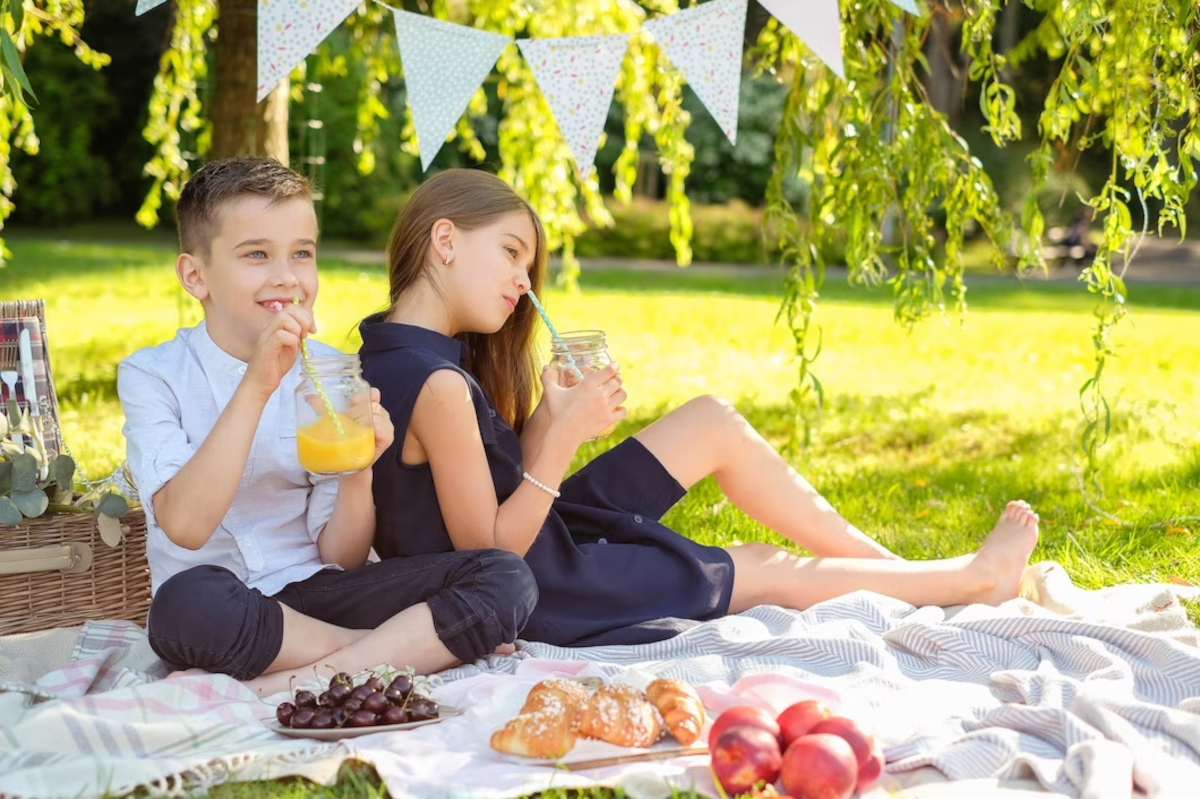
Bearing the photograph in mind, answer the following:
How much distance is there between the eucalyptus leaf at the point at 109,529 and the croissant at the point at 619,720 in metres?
1.20

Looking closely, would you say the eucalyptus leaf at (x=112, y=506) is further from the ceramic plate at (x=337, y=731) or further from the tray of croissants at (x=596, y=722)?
the tray of croissants at (x=596, y=722)

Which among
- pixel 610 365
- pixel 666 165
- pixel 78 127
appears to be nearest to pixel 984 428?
pixel 666 165

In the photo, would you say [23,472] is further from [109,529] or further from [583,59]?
[583,59]

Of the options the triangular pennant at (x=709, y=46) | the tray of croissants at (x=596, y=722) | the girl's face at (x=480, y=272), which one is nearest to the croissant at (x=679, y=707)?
the tray of croissants at (x=596, y=722)

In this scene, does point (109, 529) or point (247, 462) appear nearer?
point (247, 462)

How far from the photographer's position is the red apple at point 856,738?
179 cm

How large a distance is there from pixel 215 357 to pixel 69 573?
1.99ft

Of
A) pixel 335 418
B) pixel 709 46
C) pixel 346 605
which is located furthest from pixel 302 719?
pixel 709 46

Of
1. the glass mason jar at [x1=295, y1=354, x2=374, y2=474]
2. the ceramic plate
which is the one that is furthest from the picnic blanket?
the glass mason jar at [x1=295, y1=354, x2=374, y2=474]

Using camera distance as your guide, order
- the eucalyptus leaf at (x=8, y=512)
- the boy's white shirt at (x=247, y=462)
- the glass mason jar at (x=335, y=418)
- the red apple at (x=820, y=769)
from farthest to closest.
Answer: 1. the eucalyptus leaf at (x=8, y=512)
2. the boy's white shirt at (x=247, y=462)
3. the glass mason jar at (x=335, y=418)
4. the red apple at (x=820, y=769)

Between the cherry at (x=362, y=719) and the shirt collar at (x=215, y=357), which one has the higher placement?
the shirt collar at (x=215, y=357)

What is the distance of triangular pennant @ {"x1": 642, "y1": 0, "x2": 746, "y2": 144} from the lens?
9.61 ft

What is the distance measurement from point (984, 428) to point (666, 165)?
5.64ft

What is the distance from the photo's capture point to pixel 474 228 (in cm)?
257
